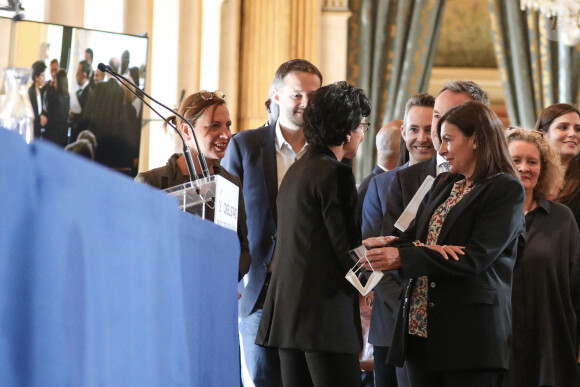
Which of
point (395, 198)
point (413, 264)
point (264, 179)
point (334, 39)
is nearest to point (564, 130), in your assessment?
point (395, 198)

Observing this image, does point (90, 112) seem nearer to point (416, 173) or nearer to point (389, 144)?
Answer: point (389, 144)

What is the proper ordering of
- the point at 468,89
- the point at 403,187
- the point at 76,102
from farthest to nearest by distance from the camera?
1. the point at 76,102
2. the point at 468,89
3. the point at 403,187

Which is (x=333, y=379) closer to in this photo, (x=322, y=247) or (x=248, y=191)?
(x=322, y=247)

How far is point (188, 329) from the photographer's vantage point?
6.16 ft

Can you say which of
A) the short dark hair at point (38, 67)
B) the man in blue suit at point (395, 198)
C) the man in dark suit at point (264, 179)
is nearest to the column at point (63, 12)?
the short dark hair at point (38, 67)

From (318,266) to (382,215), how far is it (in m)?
1.15

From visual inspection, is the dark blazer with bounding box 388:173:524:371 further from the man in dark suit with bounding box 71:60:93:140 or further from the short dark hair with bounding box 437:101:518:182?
the man in dark suit with bounding box 71:60:93:140

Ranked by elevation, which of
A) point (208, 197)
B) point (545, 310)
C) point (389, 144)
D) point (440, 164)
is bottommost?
point (545, 310)

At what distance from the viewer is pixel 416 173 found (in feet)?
12.7

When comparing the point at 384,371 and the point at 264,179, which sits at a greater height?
the point at 264,179

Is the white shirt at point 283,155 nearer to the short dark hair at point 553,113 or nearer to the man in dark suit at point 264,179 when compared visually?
the man in dark suit at point 264,179

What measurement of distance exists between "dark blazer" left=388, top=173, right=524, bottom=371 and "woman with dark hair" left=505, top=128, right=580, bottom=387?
0.84 m

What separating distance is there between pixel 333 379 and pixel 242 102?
23.1 ft

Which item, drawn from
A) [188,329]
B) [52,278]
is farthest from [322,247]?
[52,278]
